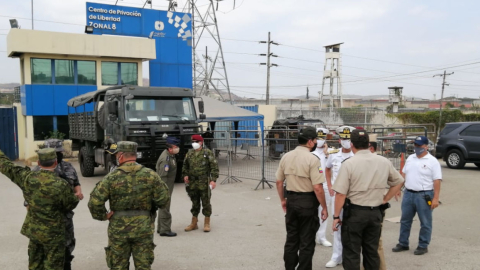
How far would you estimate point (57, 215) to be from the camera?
175 inches

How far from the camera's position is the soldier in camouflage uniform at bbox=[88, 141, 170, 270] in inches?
160

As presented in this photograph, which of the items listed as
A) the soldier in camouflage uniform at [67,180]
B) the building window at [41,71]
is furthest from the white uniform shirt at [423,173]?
the building window at [41,71]

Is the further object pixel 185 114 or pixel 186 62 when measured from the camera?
pixel 186 62

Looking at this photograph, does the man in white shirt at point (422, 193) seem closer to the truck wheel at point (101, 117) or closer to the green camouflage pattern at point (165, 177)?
the green camouflage pattern at point (165, 177)

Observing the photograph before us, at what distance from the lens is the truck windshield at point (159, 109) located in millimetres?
11578

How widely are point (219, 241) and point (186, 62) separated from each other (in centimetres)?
1955

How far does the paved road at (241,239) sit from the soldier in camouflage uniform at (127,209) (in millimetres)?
1610

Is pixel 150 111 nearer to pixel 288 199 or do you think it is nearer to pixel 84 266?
pixel 84 266

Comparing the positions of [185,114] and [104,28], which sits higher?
[104,28]

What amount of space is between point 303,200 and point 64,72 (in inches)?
719

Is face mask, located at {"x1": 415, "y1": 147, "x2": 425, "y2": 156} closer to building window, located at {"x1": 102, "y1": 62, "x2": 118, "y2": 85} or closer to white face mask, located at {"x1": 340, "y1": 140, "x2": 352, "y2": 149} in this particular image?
white face mask, located at {"x1": 340, "y1": 140, "x2": 352, "y2": 149}

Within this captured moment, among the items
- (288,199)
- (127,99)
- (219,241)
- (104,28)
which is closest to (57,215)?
(288,199)

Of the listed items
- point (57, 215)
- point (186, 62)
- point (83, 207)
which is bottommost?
point (83, 207)

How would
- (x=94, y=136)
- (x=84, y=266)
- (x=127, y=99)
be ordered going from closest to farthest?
(x=84, y=266)
(x=127, y=99)
(x=94, y=136)
